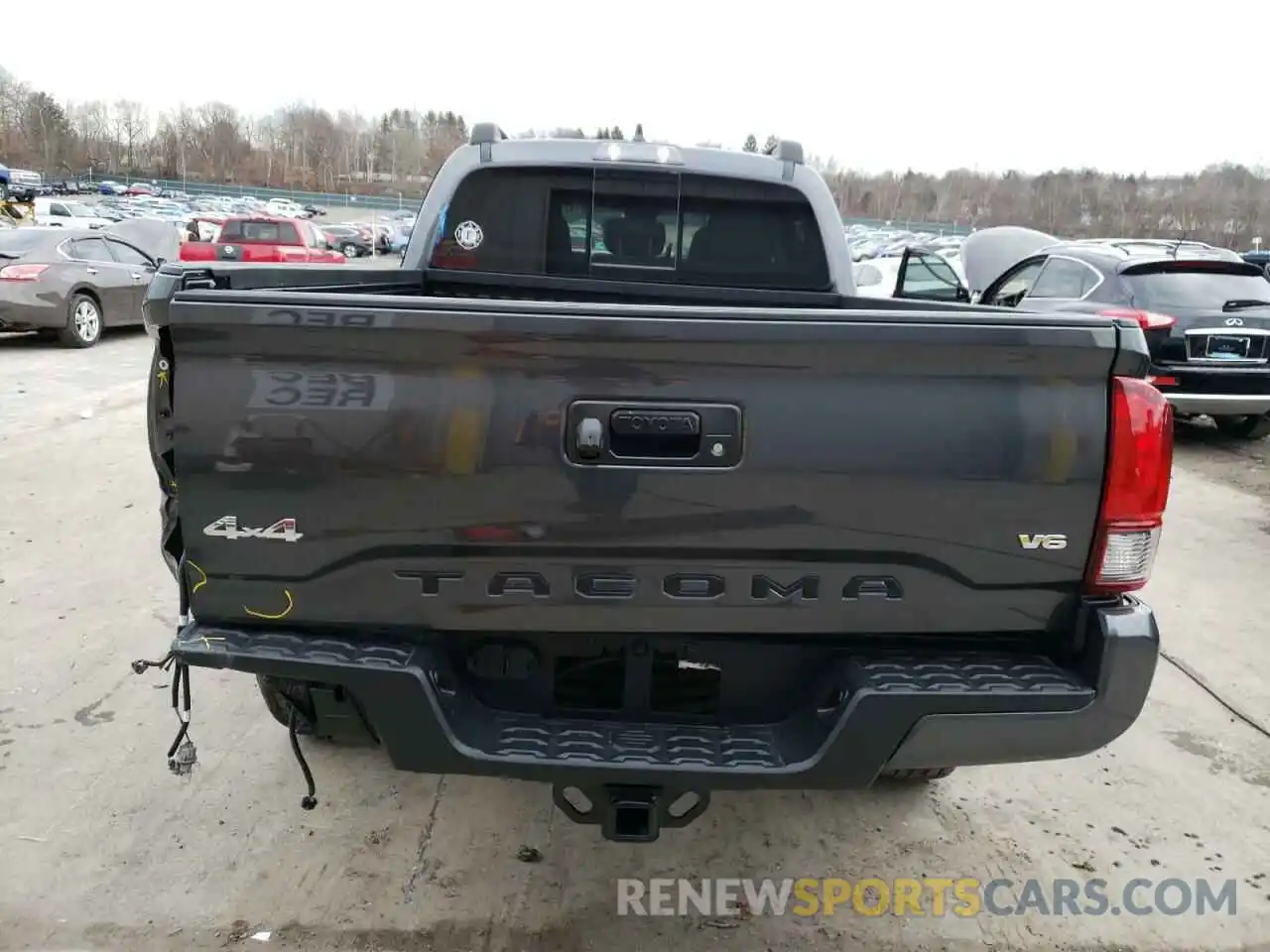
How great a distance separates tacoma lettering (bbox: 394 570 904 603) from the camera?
2.12 metres

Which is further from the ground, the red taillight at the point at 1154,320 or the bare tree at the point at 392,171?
the bare tree at the point at 392,171

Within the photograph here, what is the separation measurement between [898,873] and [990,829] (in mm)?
453

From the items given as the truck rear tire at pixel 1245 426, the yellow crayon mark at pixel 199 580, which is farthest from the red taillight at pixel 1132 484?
the truck rear tire at pixel 1245 426

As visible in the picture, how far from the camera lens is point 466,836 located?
302 cm

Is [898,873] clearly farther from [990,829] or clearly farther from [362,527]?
[362,527]

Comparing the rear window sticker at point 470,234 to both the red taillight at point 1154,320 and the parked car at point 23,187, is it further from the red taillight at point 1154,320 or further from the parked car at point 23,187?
the parked car at point 23,187

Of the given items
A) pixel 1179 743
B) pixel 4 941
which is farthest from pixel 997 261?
pixel 4 941

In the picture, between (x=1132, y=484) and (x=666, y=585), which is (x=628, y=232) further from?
(x=1132, y=484)

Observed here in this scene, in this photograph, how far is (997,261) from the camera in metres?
12.7

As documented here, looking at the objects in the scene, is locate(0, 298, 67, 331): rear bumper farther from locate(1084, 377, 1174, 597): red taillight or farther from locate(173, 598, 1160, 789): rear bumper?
locate(1084, 377, 1174, 597): red taillight

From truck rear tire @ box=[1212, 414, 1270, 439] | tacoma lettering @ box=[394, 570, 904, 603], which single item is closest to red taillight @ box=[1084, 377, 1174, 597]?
tacoma lettering @ box=[394, 570, 904, 603]

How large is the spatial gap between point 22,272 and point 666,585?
42.2ft

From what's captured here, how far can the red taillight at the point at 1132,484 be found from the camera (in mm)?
2080

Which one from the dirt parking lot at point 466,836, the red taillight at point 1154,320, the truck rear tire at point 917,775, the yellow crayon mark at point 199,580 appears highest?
the red taillight at point 1154,320
